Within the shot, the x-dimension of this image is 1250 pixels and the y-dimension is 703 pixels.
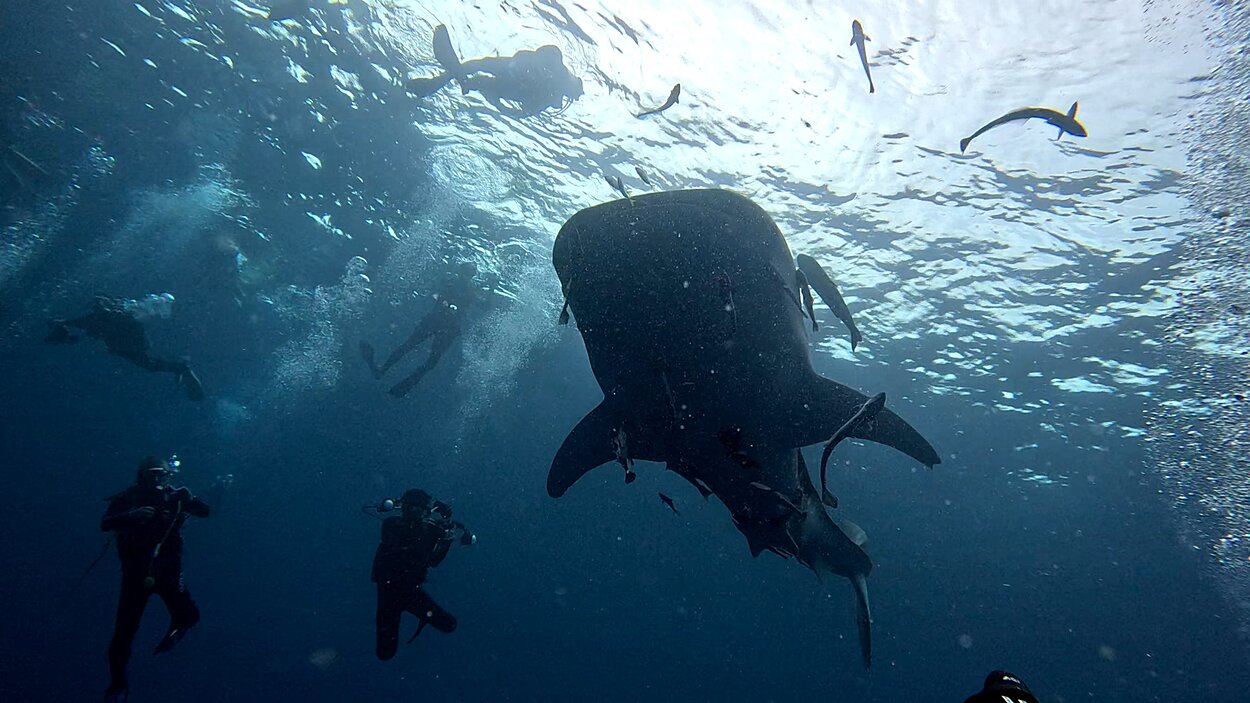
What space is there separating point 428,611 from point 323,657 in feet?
230

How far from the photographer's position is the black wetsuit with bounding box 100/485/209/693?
8.23m

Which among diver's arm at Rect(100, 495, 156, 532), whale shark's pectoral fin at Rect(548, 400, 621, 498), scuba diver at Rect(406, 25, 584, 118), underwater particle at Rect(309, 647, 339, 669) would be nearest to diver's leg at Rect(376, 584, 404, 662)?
diver's arm at Rect(100, 495, 156, 532)

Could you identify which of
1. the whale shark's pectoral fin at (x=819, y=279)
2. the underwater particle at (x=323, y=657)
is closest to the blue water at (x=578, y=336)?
the underwater particle at (x=323, y=657)

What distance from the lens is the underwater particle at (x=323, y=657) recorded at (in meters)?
60.3

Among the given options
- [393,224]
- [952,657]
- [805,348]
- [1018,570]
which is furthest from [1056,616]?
[393,224]

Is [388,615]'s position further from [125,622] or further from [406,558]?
[125,622]

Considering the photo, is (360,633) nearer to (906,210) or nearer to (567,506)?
(567,506)

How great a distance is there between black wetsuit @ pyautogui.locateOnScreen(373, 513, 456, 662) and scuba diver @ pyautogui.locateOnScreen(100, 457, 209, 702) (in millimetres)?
2650

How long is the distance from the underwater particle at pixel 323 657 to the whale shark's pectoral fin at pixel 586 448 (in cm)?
6937

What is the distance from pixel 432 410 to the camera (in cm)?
4134

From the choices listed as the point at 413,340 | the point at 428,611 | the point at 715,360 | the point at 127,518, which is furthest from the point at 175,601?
the point at 413,340

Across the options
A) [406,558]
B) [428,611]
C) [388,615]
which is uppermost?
[406,558]

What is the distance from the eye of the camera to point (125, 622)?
8.50 meters

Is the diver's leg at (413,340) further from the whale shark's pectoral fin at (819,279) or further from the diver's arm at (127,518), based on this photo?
the whale shark's pectoral fin at (819,279)
